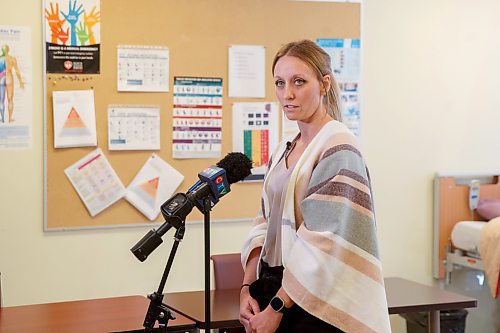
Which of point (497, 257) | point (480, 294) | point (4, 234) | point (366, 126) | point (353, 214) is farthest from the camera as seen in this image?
point (480, 294)

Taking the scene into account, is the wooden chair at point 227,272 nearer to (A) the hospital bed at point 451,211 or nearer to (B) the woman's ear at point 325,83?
(B) the woman's ear at point 325,83

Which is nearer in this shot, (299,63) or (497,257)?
(299,63)

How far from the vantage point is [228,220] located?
4281mm

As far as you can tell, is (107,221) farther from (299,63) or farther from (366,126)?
(299,63)

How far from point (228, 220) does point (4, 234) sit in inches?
47.1

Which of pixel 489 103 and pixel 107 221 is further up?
pixel 489 103

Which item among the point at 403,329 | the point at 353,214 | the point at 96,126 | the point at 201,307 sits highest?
the point at 96,126

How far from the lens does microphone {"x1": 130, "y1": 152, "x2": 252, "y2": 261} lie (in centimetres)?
181

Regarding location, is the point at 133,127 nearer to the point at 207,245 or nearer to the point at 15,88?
the point at 15,88

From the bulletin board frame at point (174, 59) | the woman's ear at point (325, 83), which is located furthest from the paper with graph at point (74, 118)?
the woman's ear at point (325, 83)

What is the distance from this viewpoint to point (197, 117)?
417 centimetres

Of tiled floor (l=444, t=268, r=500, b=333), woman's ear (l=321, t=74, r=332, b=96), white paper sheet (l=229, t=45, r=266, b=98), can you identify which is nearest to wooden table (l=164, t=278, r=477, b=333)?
woman's ear (l=321, t=74, r=332, b=96)

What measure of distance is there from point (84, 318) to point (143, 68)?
5.71 feet

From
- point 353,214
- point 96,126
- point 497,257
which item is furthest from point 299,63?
point 497,257
